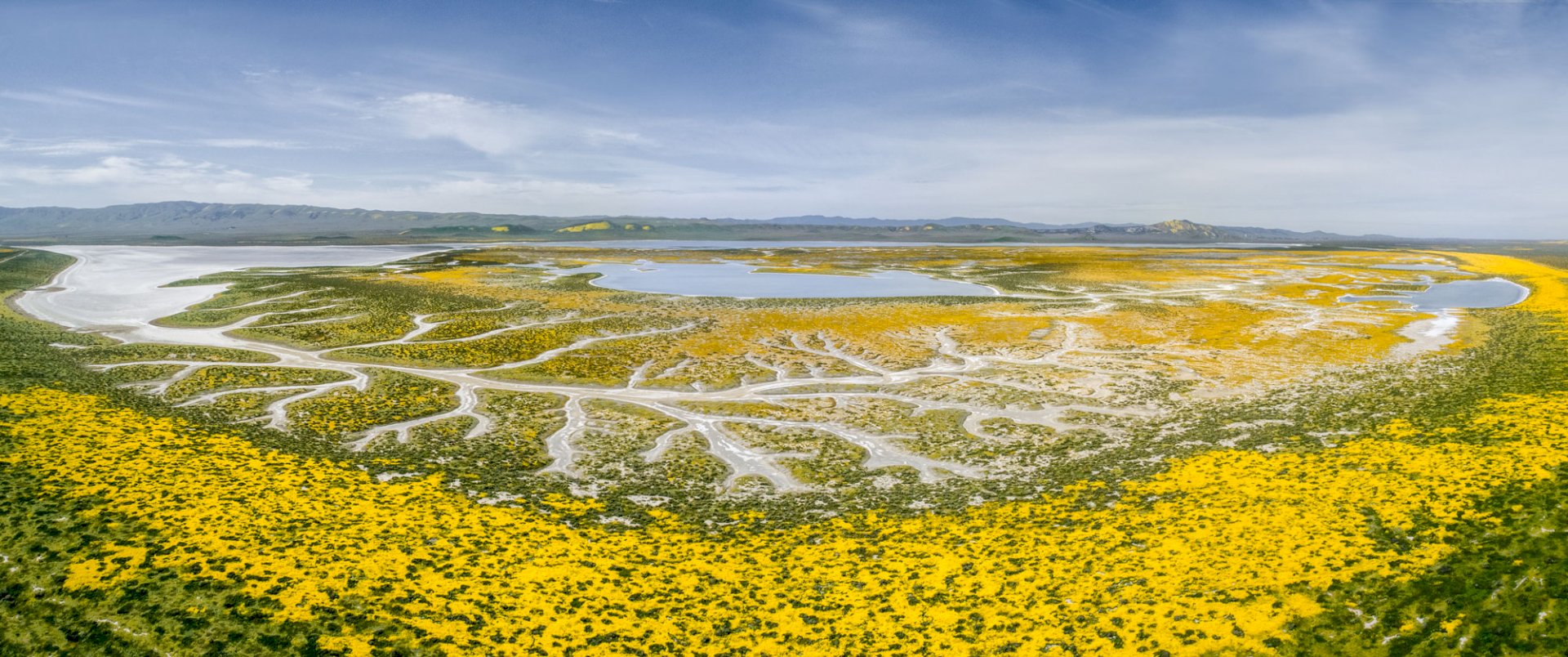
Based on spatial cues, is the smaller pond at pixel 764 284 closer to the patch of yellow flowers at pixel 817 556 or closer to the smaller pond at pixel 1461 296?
the smaller pond at pixel 1461 296

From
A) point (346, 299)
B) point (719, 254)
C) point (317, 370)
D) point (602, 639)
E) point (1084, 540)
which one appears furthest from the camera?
point (719, 254)

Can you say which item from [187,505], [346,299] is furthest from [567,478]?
[346,299]

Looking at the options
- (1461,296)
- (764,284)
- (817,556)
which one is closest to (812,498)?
(817,556)

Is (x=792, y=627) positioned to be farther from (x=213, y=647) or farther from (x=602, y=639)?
(x=213, y=647)

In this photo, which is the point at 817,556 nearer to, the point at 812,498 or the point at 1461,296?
the point at 812,498

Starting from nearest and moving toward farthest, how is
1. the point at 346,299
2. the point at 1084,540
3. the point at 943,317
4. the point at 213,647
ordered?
1. the point at 213,647
2. the point at 1084,540
3. the point at 943,317
4. the point at 346,299

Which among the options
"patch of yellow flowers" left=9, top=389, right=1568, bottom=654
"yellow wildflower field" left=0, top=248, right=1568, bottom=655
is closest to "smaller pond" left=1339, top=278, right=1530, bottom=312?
"yellow wildflower field" left=0, top=248, right=1568, bottom=655

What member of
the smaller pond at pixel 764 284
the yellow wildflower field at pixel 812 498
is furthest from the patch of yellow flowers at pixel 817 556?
the smaller pond at pixel 764 284
